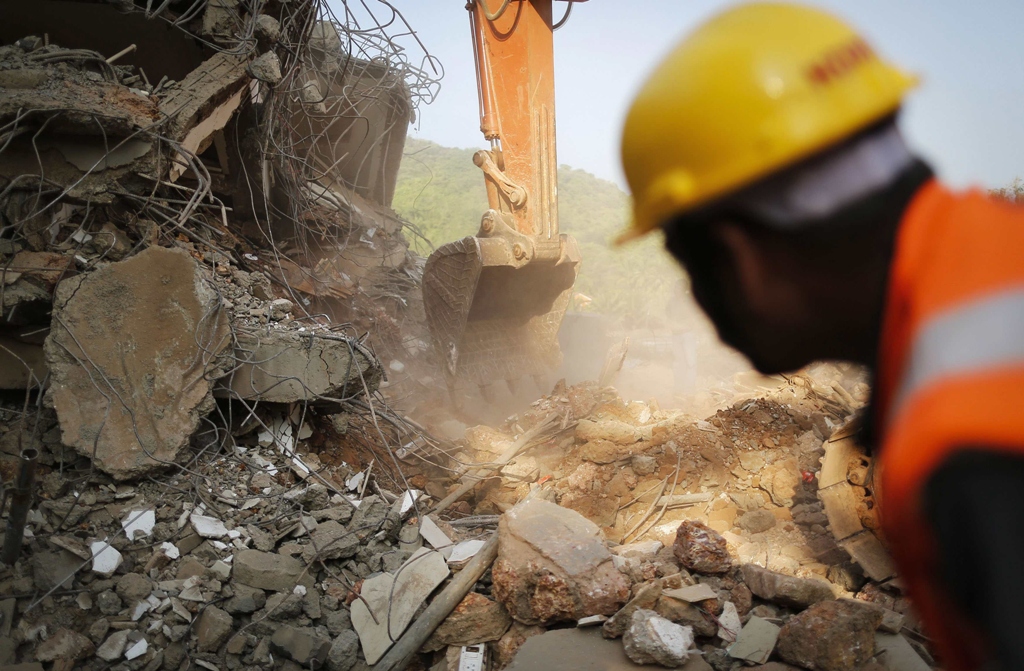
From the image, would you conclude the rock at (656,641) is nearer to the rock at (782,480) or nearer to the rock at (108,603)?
the rock at (782,480)

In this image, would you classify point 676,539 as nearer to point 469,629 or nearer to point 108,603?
point 469,629

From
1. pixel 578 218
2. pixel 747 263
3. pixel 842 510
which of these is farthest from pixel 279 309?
pixel 578 218

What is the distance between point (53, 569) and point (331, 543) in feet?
4.14

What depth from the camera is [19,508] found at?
287cm

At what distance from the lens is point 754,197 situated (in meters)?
0.89

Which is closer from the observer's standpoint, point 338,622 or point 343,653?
point 343,653

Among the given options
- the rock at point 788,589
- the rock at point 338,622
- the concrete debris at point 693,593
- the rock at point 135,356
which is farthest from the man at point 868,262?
the rock at point 135,356

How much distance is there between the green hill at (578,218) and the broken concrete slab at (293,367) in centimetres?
512

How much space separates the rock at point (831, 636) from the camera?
8.16 ft

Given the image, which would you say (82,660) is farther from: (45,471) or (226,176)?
(226,176)

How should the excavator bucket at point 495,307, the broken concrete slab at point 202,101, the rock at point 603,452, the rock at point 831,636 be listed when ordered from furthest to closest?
1. the excavator bucket at point 495,307
2. the rock at point 603,452
3. the broken concrete slab at point 202,101
4. the rock at point 831,636

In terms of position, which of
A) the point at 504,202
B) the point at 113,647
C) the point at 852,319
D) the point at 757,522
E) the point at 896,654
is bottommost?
the point at 113,647

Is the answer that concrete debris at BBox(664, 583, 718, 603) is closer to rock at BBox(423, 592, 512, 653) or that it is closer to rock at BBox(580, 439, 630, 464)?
rock at BBox(423, 592, 512, 653)

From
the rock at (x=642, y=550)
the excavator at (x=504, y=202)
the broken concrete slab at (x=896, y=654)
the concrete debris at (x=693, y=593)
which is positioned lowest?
the rock at (x=642, y=550)
